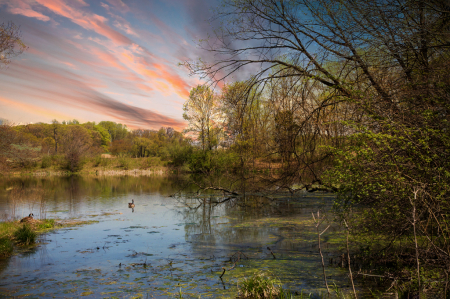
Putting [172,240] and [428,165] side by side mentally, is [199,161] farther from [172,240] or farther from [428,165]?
[428,165]

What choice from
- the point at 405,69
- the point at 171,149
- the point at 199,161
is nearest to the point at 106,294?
the point at 405,69

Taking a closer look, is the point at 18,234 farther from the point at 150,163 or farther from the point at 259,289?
the point at 150,163

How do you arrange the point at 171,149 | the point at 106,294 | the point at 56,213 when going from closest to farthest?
the point at 106,294 → the point at 56,213 → the point at 171,149

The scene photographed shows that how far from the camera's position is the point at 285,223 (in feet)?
35.7

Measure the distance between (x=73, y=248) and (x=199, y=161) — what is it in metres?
23.1

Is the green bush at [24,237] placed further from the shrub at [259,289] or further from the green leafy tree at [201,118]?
the green leafy tree at [201,118]

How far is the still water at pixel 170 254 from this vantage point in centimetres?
558

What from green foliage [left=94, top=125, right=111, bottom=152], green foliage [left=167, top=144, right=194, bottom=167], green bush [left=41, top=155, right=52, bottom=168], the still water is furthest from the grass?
green foliage [left=94, top=125, right=111, bottom=152]

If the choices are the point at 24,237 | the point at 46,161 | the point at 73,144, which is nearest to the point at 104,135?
the point at 46,161

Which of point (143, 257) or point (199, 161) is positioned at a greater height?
point (199, 161)

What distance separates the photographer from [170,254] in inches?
313

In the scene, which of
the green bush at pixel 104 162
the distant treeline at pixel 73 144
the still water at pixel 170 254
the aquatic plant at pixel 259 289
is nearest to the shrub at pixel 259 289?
the aquatic plant at pixel 259 289

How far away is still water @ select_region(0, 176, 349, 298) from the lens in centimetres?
558

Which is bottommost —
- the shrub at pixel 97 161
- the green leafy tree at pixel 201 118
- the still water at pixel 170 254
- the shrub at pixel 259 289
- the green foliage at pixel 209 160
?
the still water at pixel 170 254
